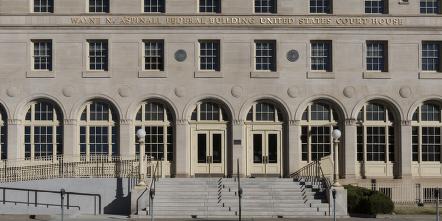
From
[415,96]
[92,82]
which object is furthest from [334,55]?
[92,82]

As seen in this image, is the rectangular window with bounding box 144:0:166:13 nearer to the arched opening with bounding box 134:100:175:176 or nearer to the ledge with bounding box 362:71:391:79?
the arched opening with bounding box 134:100:175:176

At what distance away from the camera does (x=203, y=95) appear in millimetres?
43375

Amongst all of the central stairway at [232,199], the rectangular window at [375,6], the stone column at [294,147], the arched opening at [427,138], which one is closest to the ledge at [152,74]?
the central stairway at [232,199]

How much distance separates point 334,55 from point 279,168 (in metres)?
6.30

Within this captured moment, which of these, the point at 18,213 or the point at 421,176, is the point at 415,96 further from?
the point at 18,213

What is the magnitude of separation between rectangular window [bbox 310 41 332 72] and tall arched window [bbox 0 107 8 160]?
617 inches

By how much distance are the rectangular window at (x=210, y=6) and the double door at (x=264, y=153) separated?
6.50 m

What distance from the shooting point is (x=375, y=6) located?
44281 mm

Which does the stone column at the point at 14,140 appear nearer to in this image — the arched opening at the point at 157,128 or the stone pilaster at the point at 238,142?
the arched opening at the point at 157,128

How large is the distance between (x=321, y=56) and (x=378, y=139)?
16.6 ft

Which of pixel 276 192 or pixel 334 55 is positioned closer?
pixel 276 192

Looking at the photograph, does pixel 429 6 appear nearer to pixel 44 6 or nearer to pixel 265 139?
pixel 265 139

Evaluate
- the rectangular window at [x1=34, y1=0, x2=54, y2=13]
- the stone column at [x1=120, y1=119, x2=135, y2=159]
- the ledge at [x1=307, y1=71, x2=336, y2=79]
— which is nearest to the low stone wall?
the stone column at [x1=120, y1=119, x2=135, y2=159]

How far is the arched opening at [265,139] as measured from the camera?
43.7 m
